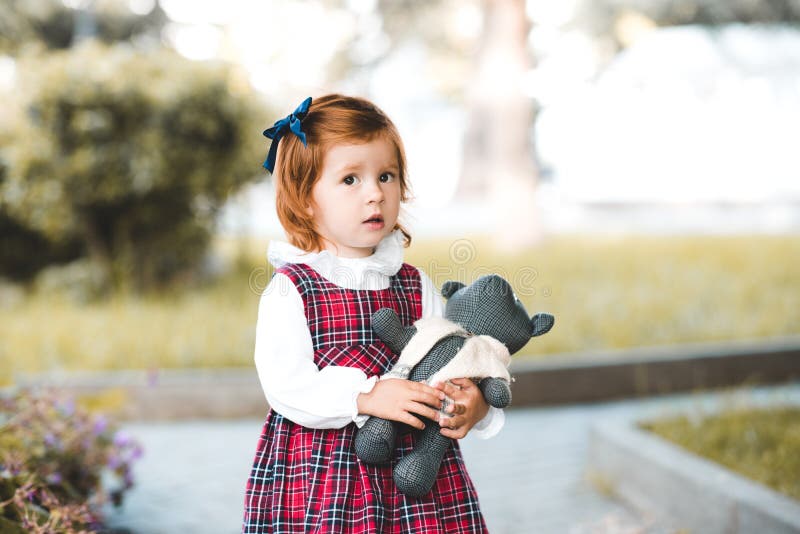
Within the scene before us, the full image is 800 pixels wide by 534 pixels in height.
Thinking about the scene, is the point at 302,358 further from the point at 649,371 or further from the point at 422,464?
the point at 649,371

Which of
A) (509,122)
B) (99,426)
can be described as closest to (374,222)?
(99,426)

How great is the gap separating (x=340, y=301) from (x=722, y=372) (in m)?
4.51

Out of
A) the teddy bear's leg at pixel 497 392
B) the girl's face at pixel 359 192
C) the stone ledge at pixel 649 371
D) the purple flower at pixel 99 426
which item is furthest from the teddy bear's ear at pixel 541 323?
the stone ledge at pixel 649 371

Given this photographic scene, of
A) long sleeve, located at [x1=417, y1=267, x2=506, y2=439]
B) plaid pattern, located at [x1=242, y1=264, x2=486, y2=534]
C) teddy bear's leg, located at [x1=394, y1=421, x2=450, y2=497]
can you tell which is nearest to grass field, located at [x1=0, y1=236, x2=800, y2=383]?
long sleeve, located at [x1=417, y1=267, x2=506, y2=439]

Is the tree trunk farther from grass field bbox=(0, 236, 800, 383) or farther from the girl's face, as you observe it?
the girl's face

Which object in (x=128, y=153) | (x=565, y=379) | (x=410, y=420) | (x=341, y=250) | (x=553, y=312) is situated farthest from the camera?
(x=128, y=153)

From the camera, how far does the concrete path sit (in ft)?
11.5

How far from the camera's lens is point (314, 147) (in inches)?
70.8

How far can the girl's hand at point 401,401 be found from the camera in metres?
1.69

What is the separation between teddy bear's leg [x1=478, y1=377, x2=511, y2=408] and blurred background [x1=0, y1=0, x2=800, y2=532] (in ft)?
0.96

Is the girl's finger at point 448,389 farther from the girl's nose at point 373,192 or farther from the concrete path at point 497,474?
the concrete path at point 497,474

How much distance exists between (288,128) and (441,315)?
1.85 ft

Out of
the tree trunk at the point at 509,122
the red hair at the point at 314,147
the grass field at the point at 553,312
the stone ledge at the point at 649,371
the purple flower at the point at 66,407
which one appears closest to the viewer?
the red hair at the point at 314,147

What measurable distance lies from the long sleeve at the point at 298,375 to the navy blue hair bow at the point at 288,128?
0.32 m
